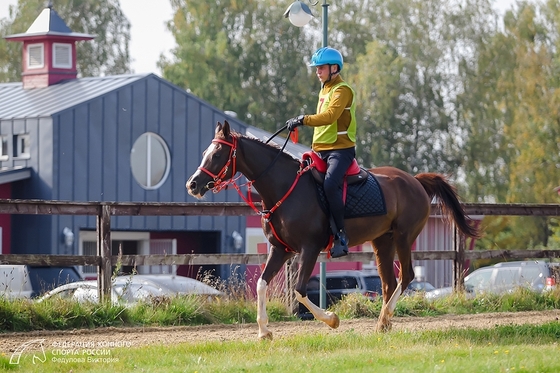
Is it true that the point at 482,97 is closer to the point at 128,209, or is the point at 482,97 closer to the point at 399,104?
the point at 399,104

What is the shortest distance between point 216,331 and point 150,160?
2176 cm

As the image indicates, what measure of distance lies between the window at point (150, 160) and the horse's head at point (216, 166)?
876 inches

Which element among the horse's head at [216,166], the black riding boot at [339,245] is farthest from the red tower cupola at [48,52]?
the black riding boot at [339,245]

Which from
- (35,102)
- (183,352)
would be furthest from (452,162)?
(183,352)

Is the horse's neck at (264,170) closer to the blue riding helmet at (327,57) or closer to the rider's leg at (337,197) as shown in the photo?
the rider's leg at (337,197)

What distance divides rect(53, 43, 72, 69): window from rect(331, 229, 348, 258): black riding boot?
1032 inches

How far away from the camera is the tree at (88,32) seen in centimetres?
5844

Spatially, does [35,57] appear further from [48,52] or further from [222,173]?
[222,173]

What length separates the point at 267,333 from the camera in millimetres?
10148

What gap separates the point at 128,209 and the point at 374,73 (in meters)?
39.7

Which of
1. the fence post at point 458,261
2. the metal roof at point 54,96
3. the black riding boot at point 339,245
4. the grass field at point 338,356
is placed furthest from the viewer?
the metal roof at point 54,96

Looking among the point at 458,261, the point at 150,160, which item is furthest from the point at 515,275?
the point at 150,160

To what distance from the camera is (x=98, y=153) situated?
102 ft

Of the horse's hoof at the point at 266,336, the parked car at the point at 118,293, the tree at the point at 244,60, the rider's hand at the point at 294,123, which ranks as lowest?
the horse's hoof at the point at 266,336
